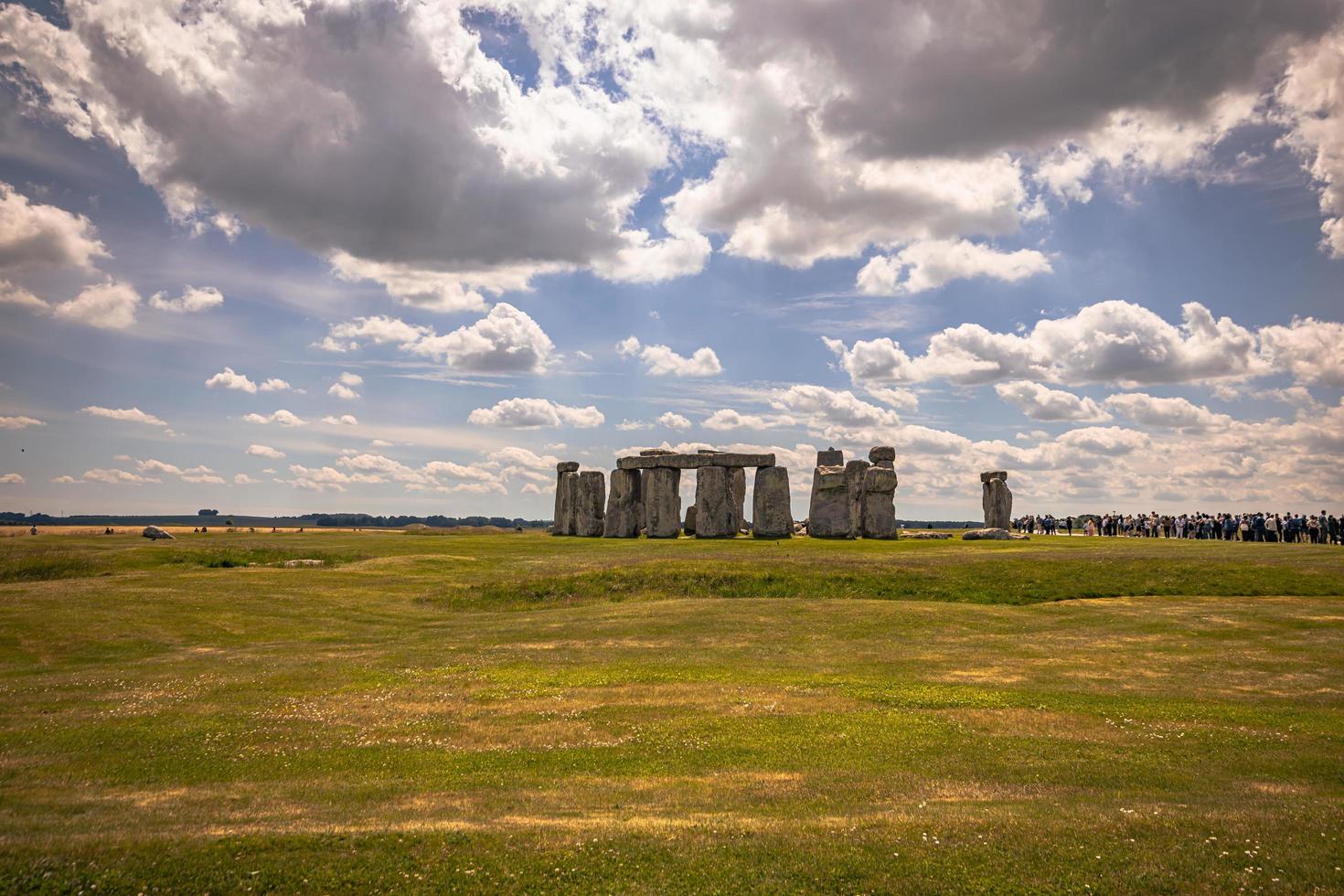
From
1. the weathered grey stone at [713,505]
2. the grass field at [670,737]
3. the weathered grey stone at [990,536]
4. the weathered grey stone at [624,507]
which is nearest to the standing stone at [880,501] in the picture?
the weathered grey stone at [990,536]

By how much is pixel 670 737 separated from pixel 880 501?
5115 cm

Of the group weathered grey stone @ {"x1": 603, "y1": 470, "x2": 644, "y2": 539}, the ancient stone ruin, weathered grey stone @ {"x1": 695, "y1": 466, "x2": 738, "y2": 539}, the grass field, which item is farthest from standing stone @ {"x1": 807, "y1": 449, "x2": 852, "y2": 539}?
the grass field

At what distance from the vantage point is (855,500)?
6719 cm

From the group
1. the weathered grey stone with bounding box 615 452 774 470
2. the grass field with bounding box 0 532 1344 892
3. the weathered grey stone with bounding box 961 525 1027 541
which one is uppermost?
the weathered grey stone with bounding box 615 452 774 470

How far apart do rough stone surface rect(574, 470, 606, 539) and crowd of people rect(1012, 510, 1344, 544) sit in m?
37.1

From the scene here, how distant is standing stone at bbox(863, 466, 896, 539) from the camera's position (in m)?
64.8

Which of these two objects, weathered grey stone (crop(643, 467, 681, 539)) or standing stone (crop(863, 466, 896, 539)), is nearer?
standing stone (crop(863, 466, 896, 539))

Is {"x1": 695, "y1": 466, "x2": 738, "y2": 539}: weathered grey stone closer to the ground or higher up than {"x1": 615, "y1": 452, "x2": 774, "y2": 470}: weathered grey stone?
closer to the ground

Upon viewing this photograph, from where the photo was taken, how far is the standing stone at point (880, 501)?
2552 inches

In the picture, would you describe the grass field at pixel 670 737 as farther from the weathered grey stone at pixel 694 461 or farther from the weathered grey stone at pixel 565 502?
the weathered grey stone at pixel 565 502

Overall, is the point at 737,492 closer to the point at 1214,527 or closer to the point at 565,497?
the point at 565,497

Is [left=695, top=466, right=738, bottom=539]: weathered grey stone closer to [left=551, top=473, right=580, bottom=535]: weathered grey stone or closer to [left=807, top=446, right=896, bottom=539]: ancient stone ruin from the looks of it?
Result: [left=807, top=446, right=896, bottom=539]: ancient stone ruin

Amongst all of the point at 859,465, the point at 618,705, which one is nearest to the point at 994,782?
the point at 618,705

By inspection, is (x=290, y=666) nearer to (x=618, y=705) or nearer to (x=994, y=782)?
(x=618, y=705)
